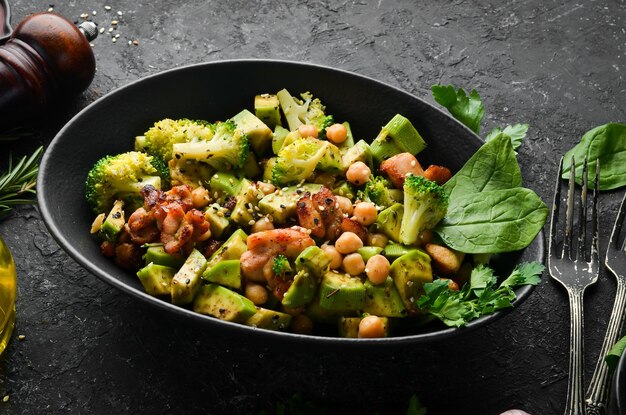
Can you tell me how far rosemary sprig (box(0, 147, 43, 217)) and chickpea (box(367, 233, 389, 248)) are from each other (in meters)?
1.34

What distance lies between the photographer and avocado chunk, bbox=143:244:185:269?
2557 mm

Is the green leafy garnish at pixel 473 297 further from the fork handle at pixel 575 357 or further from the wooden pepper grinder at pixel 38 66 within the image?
the wooden pepper grinder at pixel 38 66

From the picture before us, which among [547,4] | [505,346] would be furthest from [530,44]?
[505,346]

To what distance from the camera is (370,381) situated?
2.71 metres

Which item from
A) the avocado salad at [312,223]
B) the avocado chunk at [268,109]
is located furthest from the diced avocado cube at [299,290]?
the avocado chunk at [268,109]

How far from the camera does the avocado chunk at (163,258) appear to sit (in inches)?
101

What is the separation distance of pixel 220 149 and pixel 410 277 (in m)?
0.81

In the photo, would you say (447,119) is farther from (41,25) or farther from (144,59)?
(41,25)

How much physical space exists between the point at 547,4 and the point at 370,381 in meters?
2.13

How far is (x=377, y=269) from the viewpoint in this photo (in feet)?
8.13

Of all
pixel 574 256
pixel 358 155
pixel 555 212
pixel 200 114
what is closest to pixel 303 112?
pixel 358 155

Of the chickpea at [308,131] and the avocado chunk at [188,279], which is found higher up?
the chickpea at [308,131]

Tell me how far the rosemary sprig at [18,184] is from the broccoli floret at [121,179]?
437 millimetres

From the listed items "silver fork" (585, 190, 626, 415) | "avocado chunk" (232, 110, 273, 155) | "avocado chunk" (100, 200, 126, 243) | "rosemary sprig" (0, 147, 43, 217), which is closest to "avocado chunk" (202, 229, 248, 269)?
"avocado chunk" (100, 200, 126, 243)
